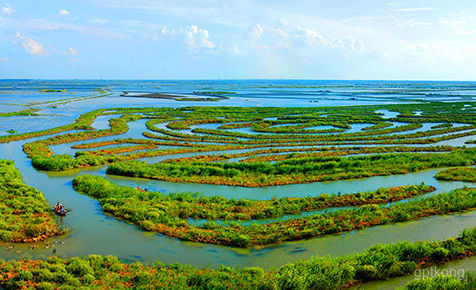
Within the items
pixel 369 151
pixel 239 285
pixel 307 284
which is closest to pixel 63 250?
pixel 239 285

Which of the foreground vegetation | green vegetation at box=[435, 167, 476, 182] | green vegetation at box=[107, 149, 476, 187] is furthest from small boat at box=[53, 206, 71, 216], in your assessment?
green vegetation at box=[435, 167, 476, 182]

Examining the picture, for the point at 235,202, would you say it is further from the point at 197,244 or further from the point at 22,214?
the point at 22,214

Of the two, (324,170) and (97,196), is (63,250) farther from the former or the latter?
(324,170)

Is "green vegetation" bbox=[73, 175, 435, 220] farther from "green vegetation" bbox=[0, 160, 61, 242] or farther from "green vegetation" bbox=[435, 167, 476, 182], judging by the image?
"green vegetation" bbox=[435, 167, 476, 182]

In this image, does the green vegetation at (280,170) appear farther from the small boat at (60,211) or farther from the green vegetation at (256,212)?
the small boat at (60,211)

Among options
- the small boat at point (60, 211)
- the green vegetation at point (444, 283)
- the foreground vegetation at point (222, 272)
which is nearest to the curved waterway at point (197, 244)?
the small boat at point (60, 211)

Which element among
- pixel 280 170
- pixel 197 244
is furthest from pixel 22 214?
pixel 280 170
